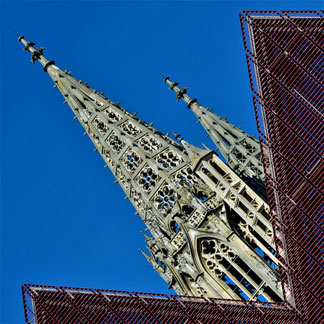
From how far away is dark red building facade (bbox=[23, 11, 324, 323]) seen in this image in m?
74.0

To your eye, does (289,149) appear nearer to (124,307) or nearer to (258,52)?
(258,52)

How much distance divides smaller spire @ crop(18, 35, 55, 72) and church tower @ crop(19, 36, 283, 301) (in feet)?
25.1

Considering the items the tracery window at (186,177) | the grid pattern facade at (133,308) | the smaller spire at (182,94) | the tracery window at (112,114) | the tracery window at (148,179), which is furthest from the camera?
the smaller spire at (182,94)

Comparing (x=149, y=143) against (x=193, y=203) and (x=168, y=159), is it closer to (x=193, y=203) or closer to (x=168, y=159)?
(x=168, y=159)

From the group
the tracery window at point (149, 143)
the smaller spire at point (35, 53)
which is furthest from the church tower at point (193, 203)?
the smaller spire at point (35, 53)

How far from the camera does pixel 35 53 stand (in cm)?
10681

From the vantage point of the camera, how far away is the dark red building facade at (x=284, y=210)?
74.0 m

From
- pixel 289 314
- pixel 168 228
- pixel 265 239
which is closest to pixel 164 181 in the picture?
pixel 168 228

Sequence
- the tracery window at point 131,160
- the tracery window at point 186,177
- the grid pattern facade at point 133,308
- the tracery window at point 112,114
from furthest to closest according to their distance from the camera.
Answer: the tracery window at point 112,114
the tracery window at point 131,160
the tracery window at point 186,177
the grid pattern facade at point 133,308

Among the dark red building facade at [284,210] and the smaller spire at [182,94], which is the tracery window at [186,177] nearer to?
the dark red building facade at [284,210]

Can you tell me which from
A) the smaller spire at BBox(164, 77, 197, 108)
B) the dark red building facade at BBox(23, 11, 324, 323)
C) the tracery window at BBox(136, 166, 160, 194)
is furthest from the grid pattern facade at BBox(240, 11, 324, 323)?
the smaller spire at BBox(164, 77, 197, 108)

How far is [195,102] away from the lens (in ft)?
337

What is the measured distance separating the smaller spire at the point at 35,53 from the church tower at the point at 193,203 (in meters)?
7.66

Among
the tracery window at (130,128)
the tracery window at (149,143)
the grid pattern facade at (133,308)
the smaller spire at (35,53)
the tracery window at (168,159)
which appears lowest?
the grid pattern facade at (133,308)
